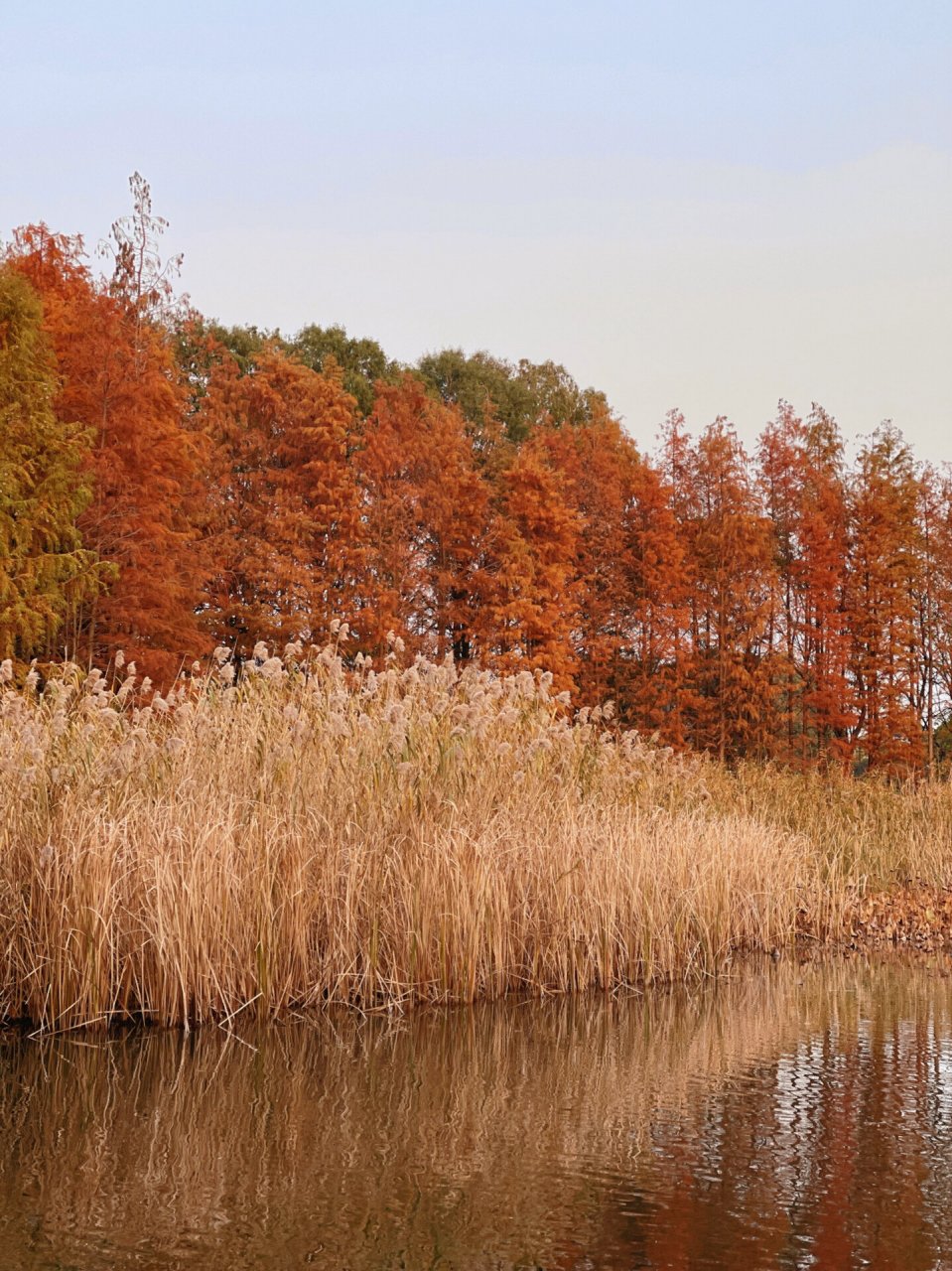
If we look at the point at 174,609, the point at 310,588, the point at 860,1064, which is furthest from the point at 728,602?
the point at 860,1064

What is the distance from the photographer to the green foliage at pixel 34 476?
18391 mm

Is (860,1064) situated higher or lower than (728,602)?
lower

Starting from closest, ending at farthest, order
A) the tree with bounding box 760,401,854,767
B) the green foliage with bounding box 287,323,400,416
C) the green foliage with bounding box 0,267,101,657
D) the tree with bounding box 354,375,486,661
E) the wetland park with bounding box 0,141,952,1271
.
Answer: the wetland park with bounding box 0,141,952,1271 < the green foliage with bounding box 0,267,101,657 < the tree with bounding box 354,375,486,661 < the tree with bounding box 760,401,854,767 < the green foliage with bounding box 287,323,400,416

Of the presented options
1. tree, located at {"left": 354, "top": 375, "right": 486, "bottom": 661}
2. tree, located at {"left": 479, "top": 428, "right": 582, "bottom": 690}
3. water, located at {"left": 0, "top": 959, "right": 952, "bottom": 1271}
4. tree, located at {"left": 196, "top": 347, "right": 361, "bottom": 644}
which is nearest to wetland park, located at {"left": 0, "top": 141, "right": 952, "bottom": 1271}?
water, located at {"left": 0, "top": 959, "right": 952, "bottom": 1271}

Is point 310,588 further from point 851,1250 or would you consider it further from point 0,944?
point 851,1250

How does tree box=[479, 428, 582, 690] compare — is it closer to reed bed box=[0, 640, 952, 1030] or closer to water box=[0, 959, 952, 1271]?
reed bed box=[0, 640, 952, 1030]

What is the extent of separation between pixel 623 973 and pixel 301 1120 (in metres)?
3.65

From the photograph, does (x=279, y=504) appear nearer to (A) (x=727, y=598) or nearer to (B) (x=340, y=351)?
(A) (x=727, y=598)

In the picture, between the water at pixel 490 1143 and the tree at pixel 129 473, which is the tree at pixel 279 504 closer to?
the tree at pixel 129 473

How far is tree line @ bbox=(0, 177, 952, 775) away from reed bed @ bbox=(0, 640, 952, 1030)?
852cm

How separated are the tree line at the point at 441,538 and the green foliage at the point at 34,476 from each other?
42 millimetres

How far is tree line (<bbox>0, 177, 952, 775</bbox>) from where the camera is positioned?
1928 cm

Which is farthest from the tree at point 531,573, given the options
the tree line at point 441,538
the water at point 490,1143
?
the water at point 490,1143

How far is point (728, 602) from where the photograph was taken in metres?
29.8
